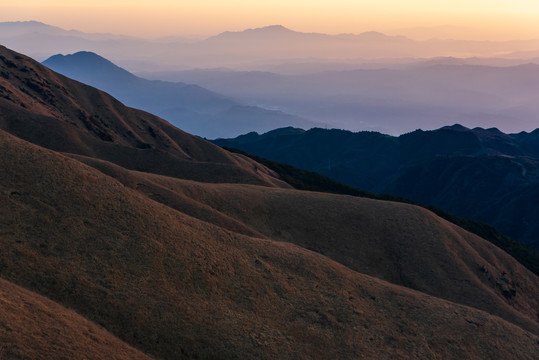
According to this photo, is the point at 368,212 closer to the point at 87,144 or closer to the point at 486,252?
the point at 486,252

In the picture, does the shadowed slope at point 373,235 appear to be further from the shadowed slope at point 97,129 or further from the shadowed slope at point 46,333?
the shadowed slope at point 46,333

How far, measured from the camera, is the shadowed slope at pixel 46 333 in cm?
2323

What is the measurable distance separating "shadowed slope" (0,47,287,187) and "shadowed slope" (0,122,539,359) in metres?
38.1

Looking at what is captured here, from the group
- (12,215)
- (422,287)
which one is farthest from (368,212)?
(12,215)

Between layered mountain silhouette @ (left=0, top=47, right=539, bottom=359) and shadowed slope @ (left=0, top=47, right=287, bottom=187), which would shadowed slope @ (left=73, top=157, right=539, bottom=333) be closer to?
layered mountain silhouette @ (left=0, top=47, right=539, bottom=359)

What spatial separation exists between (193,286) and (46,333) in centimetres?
1230

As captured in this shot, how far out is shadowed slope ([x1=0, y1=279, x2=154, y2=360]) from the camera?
2323 cm

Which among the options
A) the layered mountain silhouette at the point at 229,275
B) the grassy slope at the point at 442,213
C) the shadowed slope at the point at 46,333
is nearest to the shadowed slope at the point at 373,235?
the layered mountain silhouette at the point at 229,275

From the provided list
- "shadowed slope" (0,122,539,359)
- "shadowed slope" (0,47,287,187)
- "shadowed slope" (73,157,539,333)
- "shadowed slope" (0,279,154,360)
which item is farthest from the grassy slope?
"shadowed slope" (0,279,154,360)

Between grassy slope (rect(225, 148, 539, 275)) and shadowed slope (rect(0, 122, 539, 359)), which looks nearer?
shadowed slope (rect(0, 122, 539, 359))

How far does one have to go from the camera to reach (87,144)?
8400cm

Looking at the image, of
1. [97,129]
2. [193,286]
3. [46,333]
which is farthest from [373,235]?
[97,129]

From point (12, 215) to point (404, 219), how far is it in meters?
48.0

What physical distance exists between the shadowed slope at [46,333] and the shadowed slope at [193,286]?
5.60 ft
